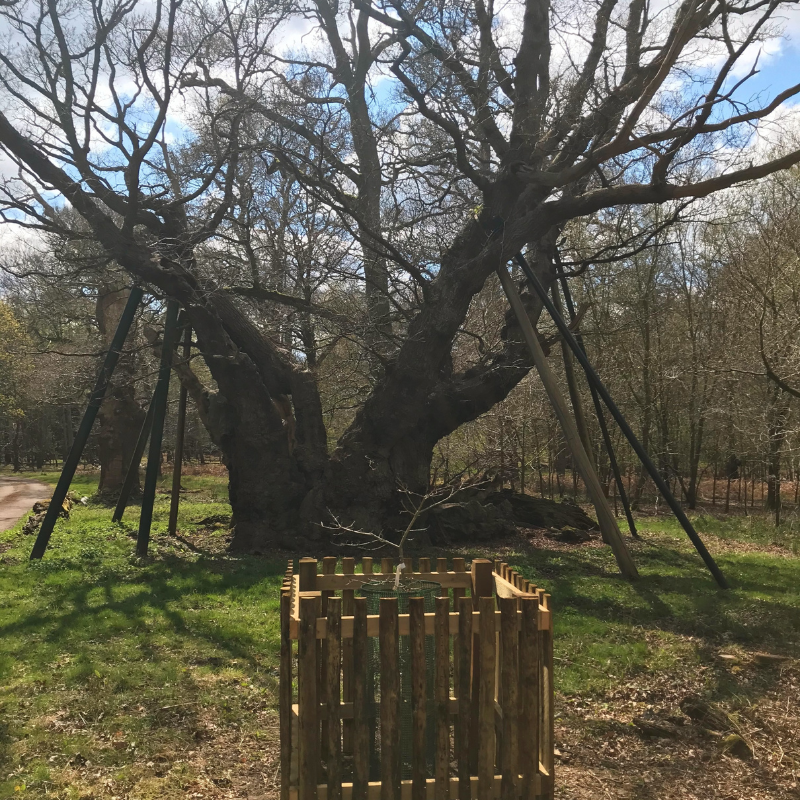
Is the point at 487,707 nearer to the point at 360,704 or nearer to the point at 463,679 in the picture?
the point at 463,679

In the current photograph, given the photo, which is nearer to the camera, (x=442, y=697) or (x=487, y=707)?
(x=487, y=707)

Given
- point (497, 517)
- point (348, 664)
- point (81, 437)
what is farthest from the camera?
point (497, 517)

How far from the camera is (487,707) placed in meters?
3.19

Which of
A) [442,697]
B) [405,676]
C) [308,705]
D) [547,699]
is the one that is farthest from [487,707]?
[308,705]

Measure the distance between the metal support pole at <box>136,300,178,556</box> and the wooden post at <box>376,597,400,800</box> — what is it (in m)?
8.01

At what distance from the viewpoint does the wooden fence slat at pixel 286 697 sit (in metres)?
3.28

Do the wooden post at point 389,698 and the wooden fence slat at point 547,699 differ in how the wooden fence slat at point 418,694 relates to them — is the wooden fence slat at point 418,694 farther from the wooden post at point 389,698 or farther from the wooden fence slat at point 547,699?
the wooden fence slat at point 547,699

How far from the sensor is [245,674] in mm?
5641

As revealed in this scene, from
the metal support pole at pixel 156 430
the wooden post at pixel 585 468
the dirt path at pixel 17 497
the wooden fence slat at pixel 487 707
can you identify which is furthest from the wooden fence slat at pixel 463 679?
the dirt path at pixel 17 497

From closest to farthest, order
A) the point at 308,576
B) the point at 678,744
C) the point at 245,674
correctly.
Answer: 1. the point at 308,576
2. the point at 678,744
3. the point at 245,674

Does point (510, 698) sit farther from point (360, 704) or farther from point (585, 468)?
point (585, 468)

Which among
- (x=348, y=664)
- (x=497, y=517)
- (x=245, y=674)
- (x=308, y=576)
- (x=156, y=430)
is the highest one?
(x=156, y=430)

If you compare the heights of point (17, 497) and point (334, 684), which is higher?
point (334, 684)

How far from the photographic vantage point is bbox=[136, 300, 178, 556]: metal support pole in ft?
34.6
